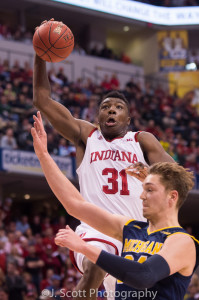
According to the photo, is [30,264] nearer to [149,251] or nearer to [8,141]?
[8,141]

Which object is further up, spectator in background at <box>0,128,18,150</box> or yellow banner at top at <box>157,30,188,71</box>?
yellow banner at top at <box>157,30,188,71</box>

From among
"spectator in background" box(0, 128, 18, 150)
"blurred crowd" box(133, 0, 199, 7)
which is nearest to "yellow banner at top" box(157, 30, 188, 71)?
"blurred crowd" box(133, 0, 199, 7)

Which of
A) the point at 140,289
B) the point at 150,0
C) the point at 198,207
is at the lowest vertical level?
the point at 198,207

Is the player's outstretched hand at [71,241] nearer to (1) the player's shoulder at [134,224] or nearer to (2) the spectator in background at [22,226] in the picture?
(1) the player's shoulder at [134,224]

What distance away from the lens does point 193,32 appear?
28.4 m

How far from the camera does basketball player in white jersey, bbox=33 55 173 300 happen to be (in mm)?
5379

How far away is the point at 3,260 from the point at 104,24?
17.3 m

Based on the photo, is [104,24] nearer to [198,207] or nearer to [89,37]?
[89,37]

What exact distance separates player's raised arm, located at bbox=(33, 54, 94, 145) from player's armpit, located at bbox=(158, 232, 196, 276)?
89.0 inches

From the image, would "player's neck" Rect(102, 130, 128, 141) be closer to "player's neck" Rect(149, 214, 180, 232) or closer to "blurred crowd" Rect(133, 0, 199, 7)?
"player's neck" Rect(149, 214, 180, 232)

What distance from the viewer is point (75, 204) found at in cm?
369

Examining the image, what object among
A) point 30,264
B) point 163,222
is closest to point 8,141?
point 30,264

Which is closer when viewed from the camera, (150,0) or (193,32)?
(150,0)

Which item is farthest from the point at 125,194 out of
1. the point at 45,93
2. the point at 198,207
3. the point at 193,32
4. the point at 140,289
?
the point at 193,32
